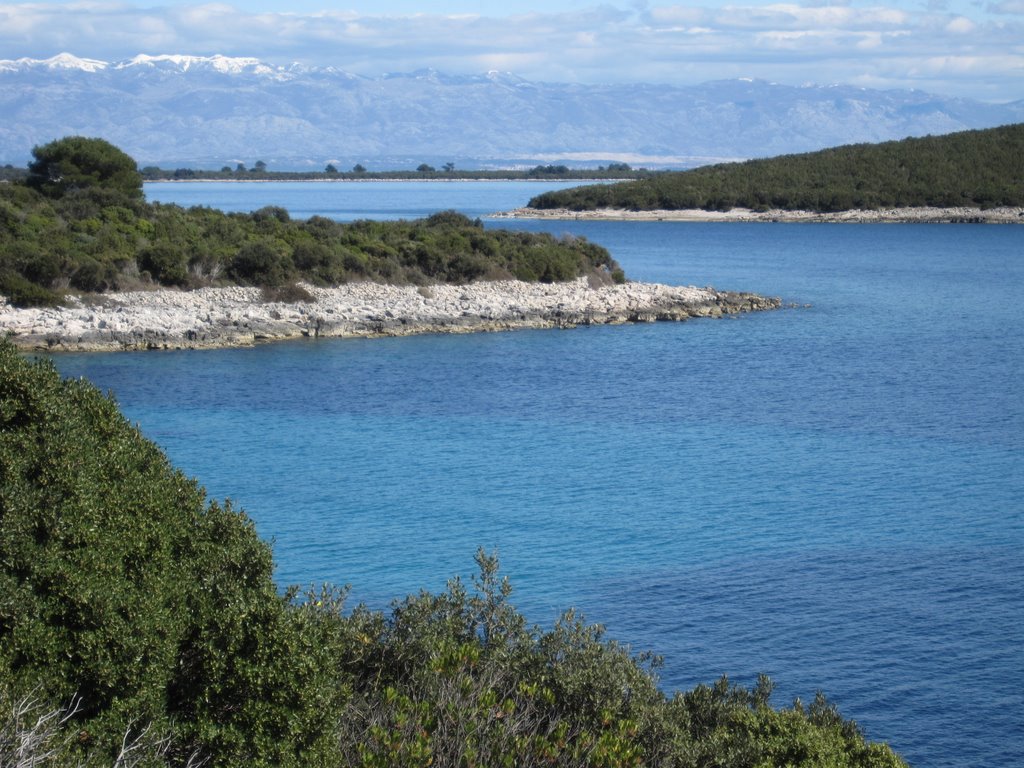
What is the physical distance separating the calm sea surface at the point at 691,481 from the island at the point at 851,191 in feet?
204

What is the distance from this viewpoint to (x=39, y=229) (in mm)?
38844

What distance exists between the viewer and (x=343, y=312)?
3688 centimetres

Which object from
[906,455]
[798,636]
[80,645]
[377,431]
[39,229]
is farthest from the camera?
[39,229]

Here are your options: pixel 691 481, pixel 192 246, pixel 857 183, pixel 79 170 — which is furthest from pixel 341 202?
pixel 691 481

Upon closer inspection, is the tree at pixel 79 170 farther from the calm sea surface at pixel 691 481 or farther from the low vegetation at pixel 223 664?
the low vegetation at pixel 223 664

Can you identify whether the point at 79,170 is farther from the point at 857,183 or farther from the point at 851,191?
the point at 857,183

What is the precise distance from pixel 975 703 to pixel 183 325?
1030 inches

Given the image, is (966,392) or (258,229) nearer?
(966,392)

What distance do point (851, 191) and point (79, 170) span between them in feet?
240

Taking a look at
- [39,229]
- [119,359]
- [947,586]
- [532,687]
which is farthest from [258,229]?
[532,687]

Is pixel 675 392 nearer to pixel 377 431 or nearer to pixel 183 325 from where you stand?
pixel 377 431

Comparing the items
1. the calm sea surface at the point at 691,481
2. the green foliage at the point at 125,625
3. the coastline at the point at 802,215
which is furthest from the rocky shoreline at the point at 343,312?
the coastline at the point at 802,215

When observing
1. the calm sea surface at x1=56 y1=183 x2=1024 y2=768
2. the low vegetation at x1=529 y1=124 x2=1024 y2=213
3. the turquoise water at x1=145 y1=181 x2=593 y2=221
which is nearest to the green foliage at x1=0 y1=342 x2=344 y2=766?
the calm sea surface at x1=56 y1=183 x2=1024 y2=768

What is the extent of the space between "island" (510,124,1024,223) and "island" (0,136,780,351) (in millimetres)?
54115
